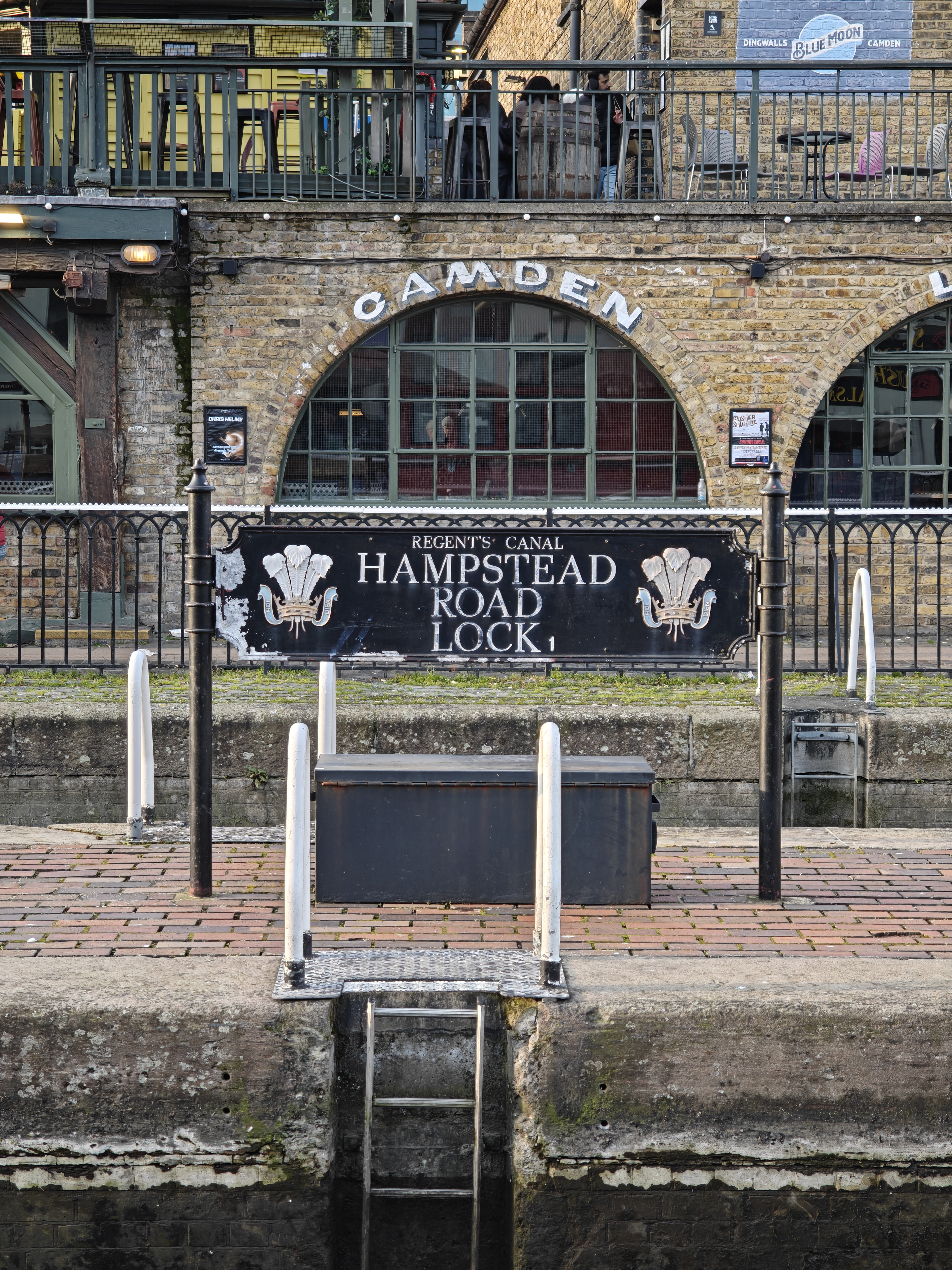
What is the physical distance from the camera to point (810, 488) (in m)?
13.2

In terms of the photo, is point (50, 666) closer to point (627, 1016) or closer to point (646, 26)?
point (627, 1016)

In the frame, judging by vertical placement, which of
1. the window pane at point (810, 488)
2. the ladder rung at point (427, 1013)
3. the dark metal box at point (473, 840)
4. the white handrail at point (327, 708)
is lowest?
the ladder rung at point (427, 1013)

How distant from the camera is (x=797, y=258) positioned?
1248 cm

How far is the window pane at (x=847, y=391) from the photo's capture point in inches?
516

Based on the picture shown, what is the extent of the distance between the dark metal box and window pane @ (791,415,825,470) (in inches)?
343

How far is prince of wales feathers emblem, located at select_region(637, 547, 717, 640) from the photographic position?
19.1 feet

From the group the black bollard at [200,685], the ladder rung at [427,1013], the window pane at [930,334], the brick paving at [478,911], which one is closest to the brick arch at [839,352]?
the window pane at [930,334]

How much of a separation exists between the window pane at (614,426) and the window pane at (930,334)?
9.64ft

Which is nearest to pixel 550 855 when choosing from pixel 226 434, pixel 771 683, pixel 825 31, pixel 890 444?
pixel 771 683

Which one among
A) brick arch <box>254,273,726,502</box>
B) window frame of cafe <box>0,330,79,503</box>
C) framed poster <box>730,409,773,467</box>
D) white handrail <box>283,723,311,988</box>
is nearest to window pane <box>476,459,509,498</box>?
brick arch <box>254,273,726,502</box>

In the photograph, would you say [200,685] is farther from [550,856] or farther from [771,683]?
[771,683]

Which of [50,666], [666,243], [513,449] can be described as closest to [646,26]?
[666,243]

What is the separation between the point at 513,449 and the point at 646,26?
6.20 metres

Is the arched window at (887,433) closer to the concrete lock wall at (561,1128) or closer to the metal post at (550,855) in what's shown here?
the metal post at (550,855)
